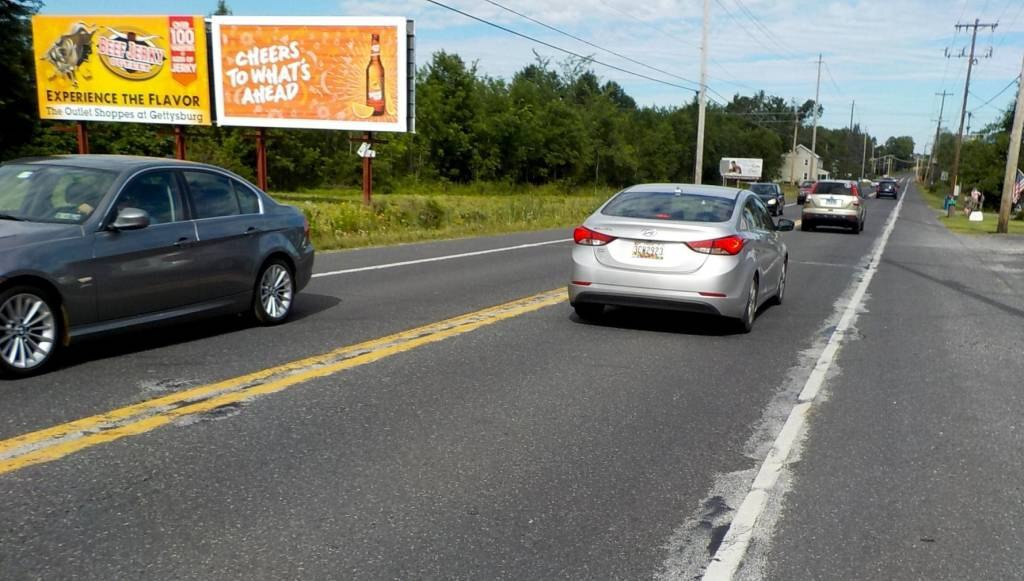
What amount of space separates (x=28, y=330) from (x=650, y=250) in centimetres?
559

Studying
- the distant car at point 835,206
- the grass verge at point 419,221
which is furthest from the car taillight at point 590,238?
the distant car at point 835,206

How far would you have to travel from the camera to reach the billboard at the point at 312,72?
3105 centimetres

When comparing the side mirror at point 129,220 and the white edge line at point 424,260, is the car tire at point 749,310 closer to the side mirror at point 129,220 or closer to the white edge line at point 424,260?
the side mirror at point 129,220

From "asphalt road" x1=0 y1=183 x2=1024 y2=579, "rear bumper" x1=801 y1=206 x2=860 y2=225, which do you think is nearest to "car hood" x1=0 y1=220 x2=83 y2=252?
"asphalt road" x1=0 y1=183 x2=1024 y2=579

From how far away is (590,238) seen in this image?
30.5 feet

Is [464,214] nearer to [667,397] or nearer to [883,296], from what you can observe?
[883,296]

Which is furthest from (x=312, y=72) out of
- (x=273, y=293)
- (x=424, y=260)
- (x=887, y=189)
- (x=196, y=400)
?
(x=887, y=189)

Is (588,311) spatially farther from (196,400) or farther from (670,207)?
(196,400)

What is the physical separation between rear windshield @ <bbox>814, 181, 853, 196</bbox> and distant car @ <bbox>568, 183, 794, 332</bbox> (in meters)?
21.3

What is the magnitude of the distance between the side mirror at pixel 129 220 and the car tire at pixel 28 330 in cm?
77

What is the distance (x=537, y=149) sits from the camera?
73062 millimetres

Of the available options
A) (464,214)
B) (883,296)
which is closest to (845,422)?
(883,296)

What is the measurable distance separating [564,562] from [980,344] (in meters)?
7.68

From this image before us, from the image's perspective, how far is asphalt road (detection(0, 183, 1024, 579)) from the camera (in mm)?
3881
